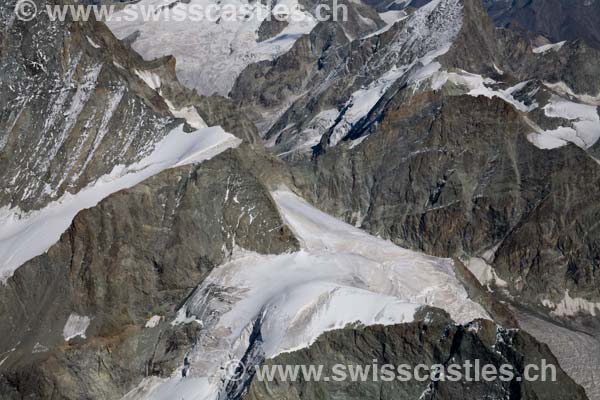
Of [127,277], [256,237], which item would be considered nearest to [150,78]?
[256,237]

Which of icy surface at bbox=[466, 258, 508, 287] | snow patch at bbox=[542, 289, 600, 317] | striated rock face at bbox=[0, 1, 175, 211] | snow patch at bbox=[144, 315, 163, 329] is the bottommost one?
snow patch at bbox=[542, 289, 600, 317]

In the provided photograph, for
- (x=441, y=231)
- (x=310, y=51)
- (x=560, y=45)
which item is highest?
(x=441, y=231)

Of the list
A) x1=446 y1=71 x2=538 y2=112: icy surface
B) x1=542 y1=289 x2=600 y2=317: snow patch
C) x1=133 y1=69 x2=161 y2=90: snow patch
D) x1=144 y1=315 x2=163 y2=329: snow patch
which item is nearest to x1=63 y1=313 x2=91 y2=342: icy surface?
x1=144 y1=315 x2=163 y2=329: snow patch

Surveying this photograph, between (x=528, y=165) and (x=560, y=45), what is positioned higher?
(x=528, y=165)

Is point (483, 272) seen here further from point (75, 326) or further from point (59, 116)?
point (75, 326)

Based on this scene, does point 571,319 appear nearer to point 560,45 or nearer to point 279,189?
point 279,189

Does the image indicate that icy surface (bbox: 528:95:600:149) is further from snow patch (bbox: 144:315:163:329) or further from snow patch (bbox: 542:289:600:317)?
snow patch (bbox: 144:315:163:329)

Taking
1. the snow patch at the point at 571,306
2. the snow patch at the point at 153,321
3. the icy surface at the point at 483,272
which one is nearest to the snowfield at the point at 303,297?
the snow patch at the point at 153,321

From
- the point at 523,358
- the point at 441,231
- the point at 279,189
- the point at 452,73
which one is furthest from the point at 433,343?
the point at 452,73
